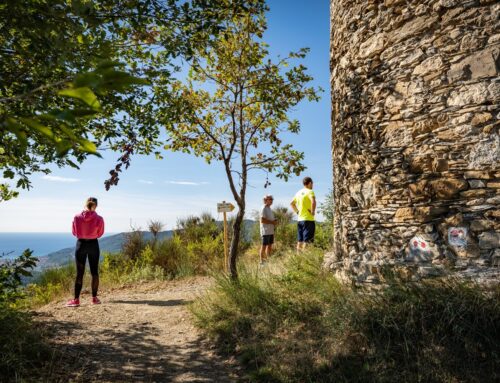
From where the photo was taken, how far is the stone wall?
4078mm

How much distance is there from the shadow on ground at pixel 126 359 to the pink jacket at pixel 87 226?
5.95 feet

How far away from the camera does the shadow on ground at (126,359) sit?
164 inches

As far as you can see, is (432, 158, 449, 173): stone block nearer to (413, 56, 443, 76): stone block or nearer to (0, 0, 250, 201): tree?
(413, 56, 443, 76): stone block

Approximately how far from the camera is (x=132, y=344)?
17.6 ft

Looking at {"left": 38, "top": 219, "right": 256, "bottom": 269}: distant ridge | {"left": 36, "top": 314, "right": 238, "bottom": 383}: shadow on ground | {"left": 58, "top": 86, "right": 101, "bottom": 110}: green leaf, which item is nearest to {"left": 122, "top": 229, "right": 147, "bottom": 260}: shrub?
{"left": 38, "top": 219, "right": 256, "bottom": 269}: distant ridge

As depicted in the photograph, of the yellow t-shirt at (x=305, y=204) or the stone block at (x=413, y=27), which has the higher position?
the stone block at (x=413, y=27)

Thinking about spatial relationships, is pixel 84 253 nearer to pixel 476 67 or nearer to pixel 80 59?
pixel 80 59

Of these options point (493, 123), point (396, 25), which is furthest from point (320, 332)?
point (396, 25)

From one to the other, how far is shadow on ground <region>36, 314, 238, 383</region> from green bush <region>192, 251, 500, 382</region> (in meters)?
0.42

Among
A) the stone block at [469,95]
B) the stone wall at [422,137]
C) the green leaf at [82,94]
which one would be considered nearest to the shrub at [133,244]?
the stone wall at [422,137]

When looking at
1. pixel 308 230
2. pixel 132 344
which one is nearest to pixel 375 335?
pixel 132 344

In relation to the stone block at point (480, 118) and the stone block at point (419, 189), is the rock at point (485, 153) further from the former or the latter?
the stone block at point (419, 189)

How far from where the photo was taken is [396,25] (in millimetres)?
4746

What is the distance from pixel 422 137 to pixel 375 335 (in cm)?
241
